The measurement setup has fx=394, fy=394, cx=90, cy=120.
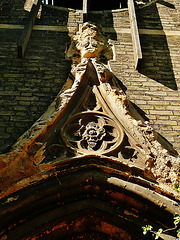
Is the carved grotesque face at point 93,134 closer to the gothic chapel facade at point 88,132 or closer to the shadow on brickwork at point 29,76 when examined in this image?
the gothic chapel facade at point 88,132

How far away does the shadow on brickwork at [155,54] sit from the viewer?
6.66 metres

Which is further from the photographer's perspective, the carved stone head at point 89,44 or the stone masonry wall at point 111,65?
the carved stone head at point 89,44

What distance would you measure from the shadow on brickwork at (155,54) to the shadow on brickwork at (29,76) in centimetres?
Result: 141

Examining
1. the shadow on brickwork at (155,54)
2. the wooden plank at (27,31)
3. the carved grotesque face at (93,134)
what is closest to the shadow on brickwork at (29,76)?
the wooden plank at (27,31)

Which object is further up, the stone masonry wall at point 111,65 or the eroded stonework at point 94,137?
the stone masonry wall at point 111,65

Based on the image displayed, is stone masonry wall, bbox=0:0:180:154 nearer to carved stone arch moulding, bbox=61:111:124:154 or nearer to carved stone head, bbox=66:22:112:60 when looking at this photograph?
carved stone head, bbox=66:22:112:60

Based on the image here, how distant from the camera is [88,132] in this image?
490 centimetres

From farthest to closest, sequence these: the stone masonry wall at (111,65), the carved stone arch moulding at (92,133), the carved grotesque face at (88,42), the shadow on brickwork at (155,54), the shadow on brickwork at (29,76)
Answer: the shadow on brickwork at (155,54), the carved grotesque face at (88,42), the stone masonry wall at (111,65), the shadow on brickwork at (29,76), the carved stone arch moulding at (92,133)

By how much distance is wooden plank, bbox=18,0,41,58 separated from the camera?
6.72 metres

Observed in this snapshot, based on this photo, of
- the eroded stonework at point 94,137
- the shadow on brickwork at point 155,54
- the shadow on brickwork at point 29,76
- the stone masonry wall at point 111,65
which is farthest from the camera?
the shadow on brickwork at point 155,54

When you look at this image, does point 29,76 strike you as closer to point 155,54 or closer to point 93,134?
point 93,134

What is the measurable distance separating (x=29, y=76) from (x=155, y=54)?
7.74 feet

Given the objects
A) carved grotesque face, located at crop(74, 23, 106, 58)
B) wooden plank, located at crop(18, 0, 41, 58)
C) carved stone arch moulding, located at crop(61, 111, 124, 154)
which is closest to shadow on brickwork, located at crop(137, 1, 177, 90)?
carved grotesque face, located at crop(74, 23, 106, 58)

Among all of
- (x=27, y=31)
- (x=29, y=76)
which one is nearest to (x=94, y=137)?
(x=29, y=76)
